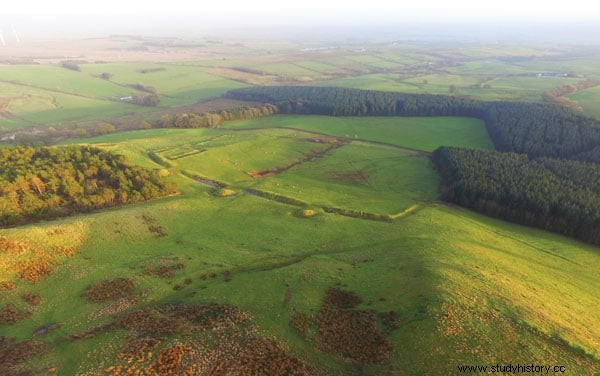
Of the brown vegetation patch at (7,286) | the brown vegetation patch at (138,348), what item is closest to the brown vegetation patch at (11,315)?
the brown vegetation patch at (7,286)

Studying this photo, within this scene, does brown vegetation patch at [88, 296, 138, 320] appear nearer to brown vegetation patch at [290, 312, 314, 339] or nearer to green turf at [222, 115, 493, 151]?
brown vegetation patch at [290, 312, 314, 339]

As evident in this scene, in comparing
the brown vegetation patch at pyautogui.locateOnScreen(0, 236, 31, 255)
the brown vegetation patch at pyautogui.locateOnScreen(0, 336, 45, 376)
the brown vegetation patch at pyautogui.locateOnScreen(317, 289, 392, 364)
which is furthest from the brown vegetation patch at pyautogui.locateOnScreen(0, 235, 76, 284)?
the brown vegetation patch at pyautogui.locateOnScreen(317, 289, 392, 364)

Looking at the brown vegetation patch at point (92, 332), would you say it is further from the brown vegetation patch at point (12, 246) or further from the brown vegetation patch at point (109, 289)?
the brown vegetation patch at point (12, 246)

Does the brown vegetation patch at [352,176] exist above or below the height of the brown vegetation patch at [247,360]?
below

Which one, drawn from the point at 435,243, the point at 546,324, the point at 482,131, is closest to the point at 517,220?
the point at 435,243

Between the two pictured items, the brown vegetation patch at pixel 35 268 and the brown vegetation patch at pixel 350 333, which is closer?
the brown vegetation patch at pixel 350 333

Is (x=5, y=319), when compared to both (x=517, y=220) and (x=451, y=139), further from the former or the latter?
(x=451, y=139)
